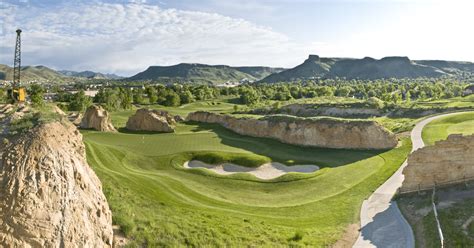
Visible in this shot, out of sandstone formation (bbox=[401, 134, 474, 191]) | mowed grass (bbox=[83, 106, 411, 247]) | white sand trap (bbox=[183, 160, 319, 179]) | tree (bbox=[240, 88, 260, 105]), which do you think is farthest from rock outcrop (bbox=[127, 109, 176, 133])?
tree (bbox=[240, 88, 260, 105])

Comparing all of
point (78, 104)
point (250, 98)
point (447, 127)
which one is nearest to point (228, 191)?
point (447, 127)

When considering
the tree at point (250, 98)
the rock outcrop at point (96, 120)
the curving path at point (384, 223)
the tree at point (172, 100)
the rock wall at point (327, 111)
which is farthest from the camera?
the tree at point (250, 98)

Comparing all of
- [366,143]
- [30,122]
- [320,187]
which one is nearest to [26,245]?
[30,122]

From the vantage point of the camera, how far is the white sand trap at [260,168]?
35969mm

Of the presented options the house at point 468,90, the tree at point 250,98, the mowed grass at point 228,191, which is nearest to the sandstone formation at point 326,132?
the mowed grass at point 228,191

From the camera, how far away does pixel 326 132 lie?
4772 centimetres

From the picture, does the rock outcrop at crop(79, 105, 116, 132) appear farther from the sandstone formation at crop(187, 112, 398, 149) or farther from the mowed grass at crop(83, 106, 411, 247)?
the sandstone formation at crop(187, 112, 398, 149)

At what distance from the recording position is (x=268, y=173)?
35969mm

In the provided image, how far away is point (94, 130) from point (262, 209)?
36.8m

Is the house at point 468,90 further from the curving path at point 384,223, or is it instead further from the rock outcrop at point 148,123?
the curving path at point 384,223

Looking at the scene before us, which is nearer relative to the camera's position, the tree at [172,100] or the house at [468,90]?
the tree at [172,100]

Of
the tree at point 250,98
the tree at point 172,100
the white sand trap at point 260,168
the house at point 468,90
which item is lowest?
the white sand trap at point 260,168

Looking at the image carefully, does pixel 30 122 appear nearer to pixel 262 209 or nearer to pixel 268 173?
pixel 262 209

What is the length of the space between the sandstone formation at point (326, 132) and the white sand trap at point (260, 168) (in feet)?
33.6
